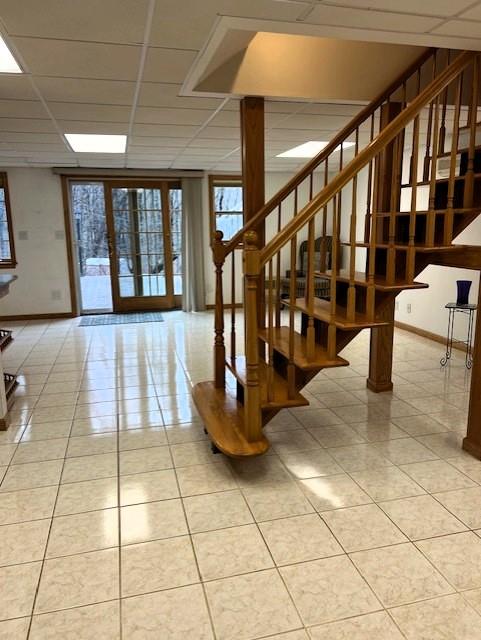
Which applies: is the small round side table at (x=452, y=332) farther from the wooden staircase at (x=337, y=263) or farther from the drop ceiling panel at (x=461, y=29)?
the drop ceiling panel at (x=461, y=29)

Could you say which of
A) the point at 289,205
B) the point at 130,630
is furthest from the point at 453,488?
the point at 289,205

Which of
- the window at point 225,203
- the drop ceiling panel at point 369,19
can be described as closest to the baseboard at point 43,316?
the window at point 225,203

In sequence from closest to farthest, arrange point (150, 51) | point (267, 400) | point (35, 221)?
point (150, 51), point (267, 400), point (35, 221)

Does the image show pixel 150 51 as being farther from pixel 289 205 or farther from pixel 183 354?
pixel 289 205

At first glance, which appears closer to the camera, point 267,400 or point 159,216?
point 267,400

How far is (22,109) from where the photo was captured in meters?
3.63

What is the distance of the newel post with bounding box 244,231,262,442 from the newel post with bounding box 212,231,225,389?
73 centimetres

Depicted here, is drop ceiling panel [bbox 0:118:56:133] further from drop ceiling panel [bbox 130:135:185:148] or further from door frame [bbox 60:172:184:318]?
door frame [bbox 60:172:184:318]

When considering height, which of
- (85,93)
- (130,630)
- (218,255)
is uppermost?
(85,93)

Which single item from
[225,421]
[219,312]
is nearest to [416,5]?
[219,312]

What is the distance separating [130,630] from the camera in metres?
1.70

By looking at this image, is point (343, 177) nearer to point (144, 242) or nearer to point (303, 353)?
point (303, 353)

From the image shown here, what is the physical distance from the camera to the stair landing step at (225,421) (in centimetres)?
259

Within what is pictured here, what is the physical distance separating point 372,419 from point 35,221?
19.4 ft
